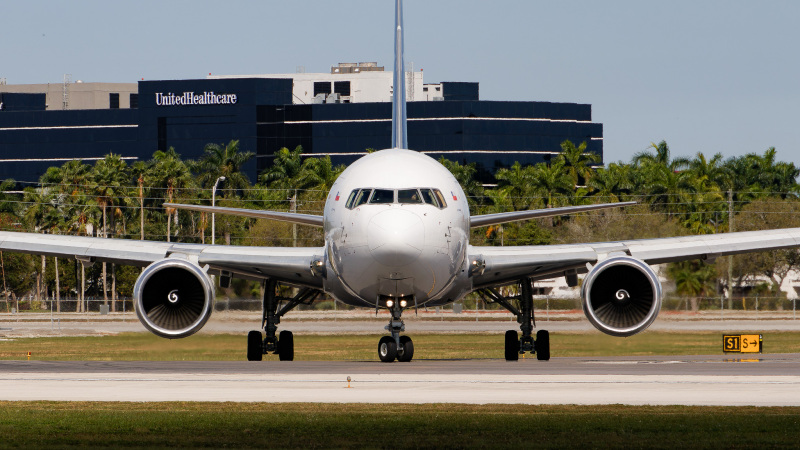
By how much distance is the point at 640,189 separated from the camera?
114 m

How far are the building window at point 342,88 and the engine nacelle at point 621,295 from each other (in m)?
146

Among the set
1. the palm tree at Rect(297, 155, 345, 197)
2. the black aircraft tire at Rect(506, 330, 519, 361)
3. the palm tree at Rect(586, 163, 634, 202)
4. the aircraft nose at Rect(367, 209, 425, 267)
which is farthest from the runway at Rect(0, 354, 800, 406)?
the palm tree at Rect(297, 155, 345, 197)

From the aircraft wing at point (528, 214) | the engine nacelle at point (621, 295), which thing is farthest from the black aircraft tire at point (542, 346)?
the engine nacelle at point (621, 295)

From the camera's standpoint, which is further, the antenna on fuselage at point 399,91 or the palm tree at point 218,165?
the palm tree at point 218,165

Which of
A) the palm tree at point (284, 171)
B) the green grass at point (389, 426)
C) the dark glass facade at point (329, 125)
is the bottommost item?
the green grass at point (389, 426)

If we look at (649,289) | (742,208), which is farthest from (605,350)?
(742,208)

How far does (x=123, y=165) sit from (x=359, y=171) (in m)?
99.6

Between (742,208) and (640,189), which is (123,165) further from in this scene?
(742,208)

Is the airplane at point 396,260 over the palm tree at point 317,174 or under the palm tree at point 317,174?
under

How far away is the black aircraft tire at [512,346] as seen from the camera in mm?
30844

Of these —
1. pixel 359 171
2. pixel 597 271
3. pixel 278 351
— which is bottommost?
pixel 278 351

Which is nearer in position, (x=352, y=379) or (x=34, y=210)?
(x=352, y=379)

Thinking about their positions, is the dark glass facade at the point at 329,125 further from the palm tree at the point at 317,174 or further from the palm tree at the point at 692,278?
the palm tree at the point at 692,278

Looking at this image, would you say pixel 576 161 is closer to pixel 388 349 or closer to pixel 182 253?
pixel 388 349
